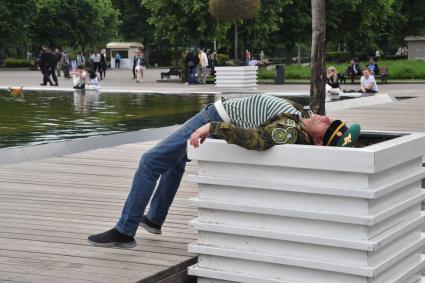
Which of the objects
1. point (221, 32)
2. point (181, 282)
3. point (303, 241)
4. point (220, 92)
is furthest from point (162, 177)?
point (221, 32)

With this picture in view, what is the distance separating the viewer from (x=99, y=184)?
837 cm

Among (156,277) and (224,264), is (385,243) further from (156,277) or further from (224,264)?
(156,277)

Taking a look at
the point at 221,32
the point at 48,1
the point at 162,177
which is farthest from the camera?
the point at 48,1

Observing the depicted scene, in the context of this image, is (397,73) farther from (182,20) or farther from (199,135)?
(199,135)

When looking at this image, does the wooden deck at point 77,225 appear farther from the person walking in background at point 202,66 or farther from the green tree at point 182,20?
the green tree at point 182,20

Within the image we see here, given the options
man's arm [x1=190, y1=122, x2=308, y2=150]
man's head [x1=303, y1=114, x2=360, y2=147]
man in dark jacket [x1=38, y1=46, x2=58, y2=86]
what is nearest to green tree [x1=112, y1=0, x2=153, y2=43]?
man in dark jacket [x1=38, y1=46, x2=58, y2=86]

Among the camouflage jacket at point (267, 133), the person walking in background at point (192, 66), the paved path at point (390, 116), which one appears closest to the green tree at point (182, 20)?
the person walking in background at point (192, 66)

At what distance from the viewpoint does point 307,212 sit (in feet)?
15.9

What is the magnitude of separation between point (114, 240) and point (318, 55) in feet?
20.5

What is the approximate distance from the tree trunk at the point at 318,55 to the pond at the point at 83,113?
186 inches

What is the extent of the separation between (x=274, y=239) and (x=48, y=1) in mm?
71797

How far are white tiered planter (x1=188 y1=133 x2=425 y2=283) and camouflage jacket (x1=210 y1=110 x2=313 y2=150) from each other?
0.07 metres

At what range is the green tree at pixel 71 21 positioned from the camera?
244 feet

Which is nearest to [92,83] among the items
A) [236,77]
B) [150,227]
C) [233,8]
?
[236,77]
